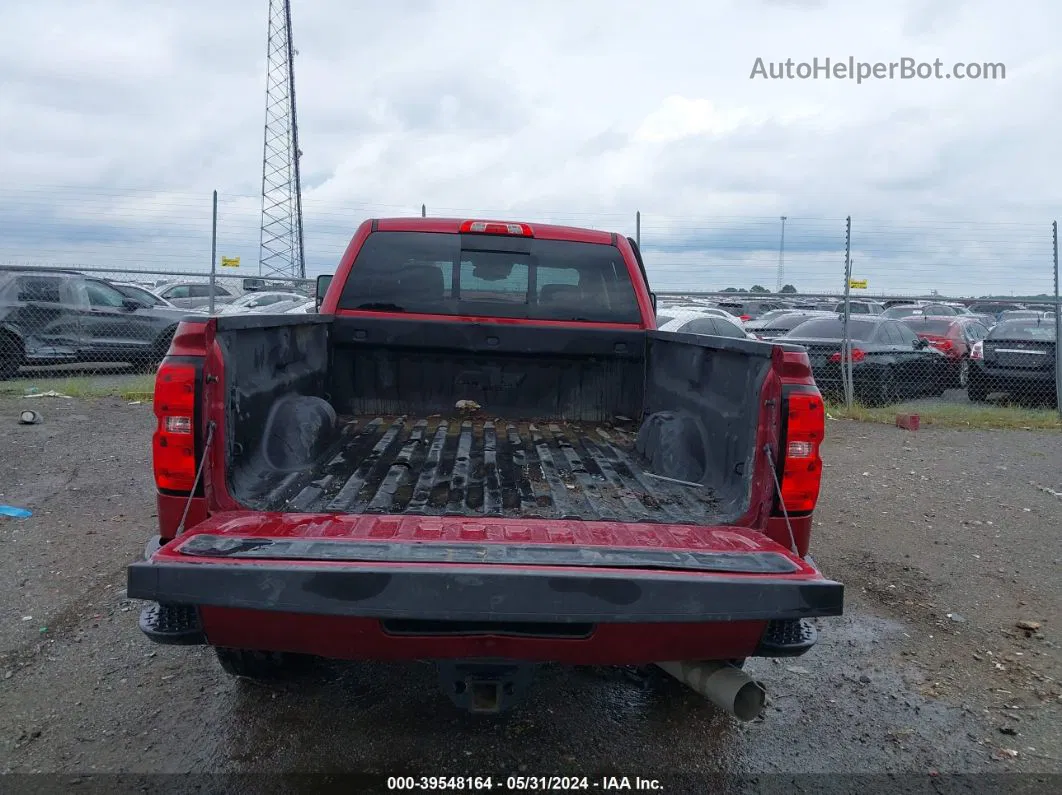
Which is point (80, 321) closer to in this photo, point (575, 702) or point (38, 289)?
point (38, 289)

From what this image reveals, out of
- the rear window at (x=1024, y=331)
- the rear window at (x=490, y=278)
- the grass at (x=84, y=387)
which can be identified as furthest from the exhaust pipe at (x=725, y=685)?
the rear window at (x=1024, y=331)

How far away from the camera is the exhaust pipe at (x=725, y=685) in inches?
95.7

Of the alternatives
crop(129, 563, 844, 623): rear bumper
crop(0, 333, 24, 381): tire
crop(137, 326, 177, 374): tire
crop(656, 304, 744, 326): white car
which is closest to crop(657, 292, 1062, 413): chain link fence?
crop(656, 304, 744, 326): white car

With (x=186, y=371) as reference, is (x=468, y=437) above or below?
below

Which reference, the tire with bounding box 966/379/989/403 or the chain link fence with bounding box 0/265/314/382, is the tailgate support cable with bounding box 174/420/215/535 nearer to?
the chain link fence with bounding box 0/265/314/382

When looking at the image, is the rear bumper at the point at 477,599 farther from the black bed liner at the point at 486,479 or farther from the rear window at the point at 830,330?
the rear window at the point at 830,330

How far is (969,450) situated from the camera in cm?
905

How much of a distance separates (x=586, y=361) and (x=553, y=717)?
1953mm

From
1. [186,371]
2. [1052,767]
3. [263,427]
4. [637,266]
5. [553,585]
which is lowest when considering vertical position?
[1052,767]

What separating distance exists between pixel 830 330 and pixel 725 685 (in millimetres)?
10931

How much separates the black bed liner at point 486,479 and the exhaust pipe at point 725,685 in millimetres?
537

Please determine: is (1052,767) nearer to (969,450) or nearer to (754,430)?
(754,430)

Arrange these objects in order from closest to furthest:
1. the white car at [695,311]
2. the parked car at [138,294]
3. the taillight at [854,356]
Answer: the taillight at [854,356] < the parked car at [138,294] < the white car at [695,311]

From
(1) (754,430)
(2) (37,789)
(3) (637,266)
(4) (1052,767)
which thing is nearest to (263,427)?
(2) (37,789)
